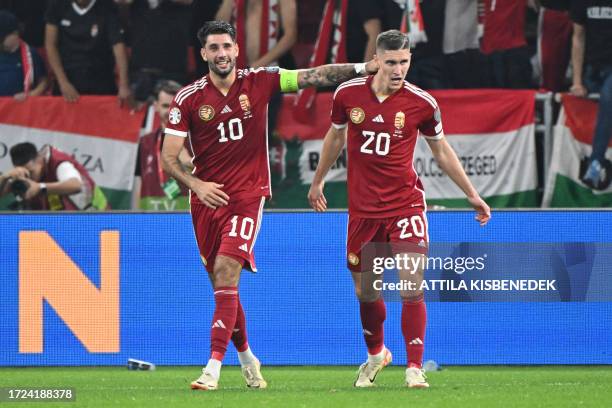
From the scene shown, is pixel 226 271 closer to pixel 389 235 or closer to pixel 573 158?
pixel 389 235

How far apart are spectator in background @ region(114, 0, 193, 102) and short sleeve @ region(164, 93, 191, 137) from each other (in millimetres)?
5565

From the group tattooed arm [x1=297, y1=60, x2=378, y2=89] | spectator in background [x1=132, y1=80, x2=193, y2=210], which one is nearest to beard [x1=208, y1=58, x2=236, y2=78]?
tattooed arm [x1=297, y1=60, x2=378, y2=89]

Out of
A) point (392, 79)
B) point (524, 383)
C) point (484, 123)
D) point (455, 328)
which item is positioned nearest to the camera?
point (392, 79)

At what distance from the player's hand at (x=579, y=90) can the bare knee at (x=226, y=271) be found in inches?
225

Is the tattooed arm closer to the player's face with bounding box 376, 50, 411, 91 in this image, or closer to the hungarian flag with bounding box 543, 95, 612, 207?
the player's face with bounding box 376, 50, 411, 91

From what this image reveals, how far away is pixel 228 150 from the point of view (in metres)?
9.55

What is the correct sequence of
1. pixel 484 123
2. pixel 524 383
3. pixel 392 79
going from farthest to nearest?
pixel 484 123
pixel 524 383
pixel 392 79

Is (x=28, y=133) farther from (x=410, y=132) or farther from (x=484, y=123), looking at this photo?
(x=410, y=132)

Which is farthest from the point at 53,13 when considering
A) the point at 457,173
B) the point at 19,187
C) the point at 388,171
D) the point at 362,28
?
the point at 457,173

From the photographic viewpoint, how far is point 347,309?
1207 cm

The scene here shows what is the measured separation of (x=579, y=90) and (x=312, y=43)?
3.04 metres

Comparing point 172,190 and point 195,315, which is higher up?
point 172,190

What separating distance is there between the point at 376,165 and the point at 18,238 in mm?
4090

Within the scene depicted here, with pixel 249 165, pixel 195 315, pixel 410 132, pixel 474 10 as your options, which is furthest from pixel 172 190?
pixel 474 10
